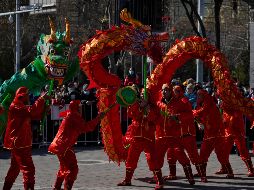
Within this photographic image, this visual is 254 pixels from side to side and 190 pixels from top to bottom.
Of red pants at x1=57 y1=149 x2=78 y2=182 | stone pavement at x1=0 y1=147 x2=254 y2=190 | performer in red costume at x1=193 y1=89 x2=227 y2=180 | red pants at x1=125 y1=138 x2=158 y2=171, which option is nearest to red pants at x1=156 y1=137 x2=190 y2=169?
red pants at x1=125 y1=138 x2=158 y2=171

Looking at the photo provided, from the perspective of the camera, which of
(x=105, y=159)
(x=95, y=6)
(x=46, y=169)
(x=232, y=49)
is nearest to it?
(x=46, y=169)

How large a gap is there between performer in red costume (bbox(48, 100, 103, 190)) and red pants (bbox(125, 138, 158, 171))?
4.45 ft

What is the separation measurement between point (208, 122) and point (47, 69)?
3216 millimetres

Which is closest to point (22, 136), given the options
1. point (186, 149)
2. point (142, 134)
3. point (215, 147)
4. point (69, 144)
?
point (69, 144)

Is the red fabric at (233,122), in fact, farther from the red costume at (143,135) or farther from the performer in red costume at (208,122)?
the red costume at (143,135)

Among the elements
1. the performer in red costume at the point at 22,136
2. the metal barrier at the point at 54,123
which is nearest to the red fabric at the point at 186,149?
the performer in red costume at the point at 22,136

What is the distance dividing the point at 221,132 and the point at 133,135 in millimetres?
2178

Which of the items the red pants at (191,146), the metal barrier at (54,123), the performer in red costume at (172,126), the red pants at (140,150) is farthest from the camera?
the metal barrier at (54,123)

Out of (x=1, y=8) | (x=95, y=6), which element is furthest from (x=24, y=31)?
(x=95, y=6)

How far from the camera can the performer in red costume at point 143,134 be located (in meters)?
14.3

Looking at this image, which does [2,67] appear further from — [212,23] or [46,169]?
[46,169]

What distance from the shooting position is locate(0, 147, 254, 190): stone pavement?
14648 mm

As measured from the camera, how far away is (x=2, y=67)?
48.7 metres

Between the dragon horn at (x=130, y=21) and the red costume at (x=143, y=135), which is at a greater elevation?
the dragon horn at (x=130, y=21)
